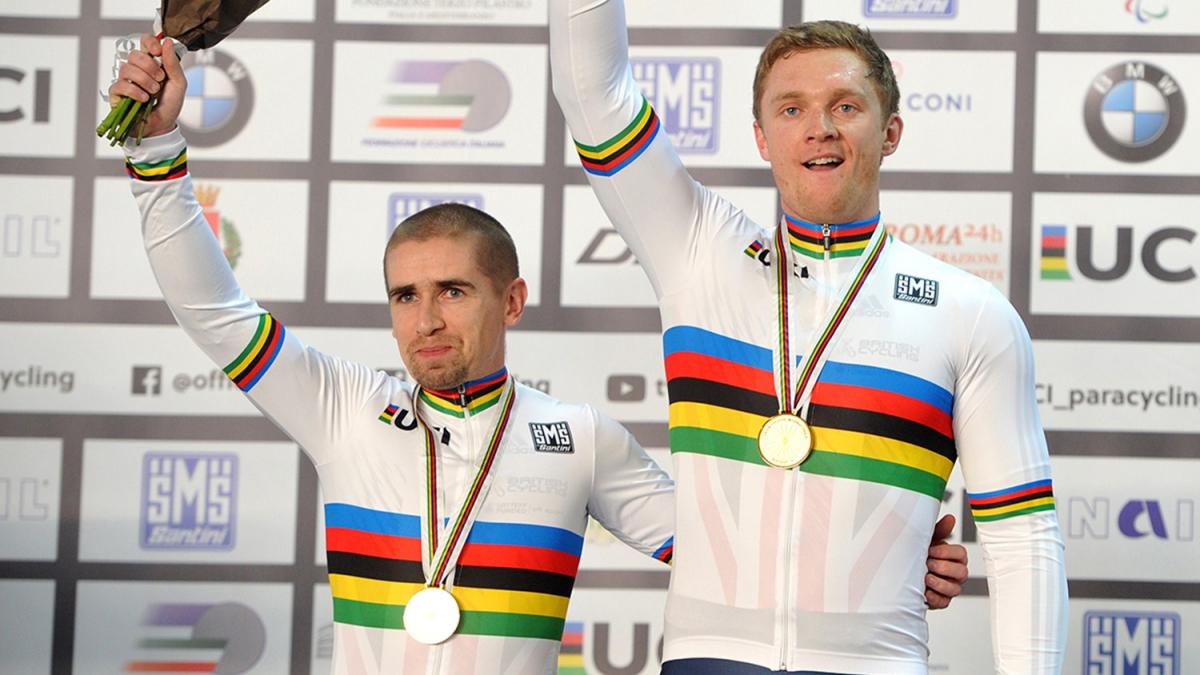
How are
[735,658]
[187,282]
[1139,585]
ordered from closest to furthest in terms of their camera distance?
[735,658] < [187,282] < [1139,585]

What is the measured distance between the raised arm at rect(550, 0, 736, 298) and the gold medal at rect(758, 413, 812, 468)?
0.26 metres

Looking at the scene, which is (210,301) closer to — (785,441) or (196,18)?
(196,18)

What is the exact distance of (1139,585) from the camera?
3.72 meters

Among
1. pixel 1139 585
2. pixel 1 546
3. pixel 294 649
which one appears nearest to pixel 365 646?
pixel 294 649

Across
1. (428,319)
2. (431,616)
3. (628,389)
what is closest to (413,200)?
(628,389)

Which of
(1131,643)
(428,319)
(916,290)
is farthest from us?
(1131,643)

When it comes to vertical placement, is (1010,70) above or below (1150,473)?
above

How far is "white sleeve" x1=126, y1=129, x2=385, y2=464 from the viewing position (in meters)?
2.01

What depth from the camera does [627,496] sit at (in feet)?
7.41

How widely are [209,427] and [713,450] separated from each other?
230 cm

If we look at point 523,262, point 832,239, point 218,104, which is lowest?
point 832,239

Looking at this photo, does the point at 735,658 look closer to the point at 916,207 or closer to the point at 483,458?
the point at 483,458

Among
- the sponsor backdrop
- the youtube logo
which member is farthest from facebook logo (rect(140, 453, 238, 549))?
Answer: the youtube logo

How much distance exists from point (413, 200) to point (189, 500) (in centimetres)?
103
